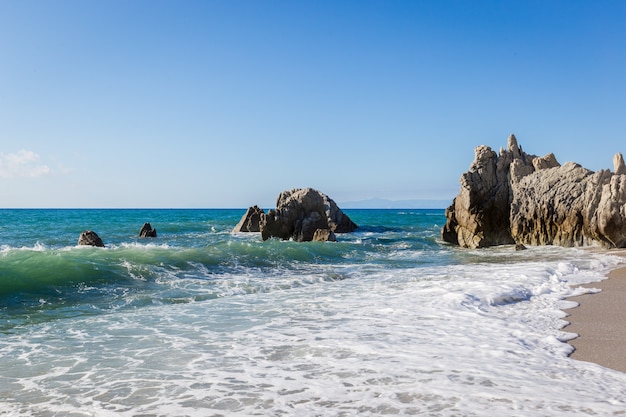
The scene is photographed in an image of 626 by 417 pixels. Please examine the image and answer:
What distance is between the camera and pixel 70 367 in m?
6.02

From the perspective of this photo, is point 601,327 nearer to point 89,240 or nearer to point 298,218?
point 89,240

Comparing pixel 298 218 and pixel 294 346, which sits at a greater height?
pixel 298 218

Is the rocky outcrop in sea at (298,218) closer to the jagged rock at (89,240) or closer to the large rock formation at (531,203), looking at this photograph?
the large rock formation at (531,203)

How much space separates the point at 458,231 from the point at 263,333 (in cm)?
2389

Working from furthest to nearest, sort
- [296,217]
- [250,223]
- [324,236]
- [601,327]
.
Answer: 1. [250,223]
2. [296,217]
3. [324,236]
4. [601,327]

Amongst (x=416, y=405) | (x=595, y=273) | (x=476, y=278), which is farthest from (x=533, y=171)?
(x=416, y=405)

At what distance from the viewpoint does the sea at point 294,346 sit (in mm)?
4648

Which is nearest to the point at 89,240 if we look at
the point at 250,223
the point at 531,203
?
the point at 250,223

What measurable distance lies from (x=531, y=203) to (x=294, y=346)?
23.6 m

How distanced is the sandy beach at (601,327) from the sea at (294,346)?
0.23 m

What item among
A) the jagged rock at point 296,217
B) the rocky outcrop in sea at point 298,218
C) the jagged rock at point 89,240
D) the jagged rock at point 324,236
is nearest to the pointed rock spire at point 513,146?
the jagged rock at point 324,236

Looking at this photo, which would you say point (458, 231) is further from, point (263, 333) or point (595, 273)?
point (263, 333)

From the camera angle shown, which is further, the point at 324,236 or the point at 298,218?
the point at 298,218

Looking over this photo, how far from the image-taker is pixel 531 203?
88.8 ft
